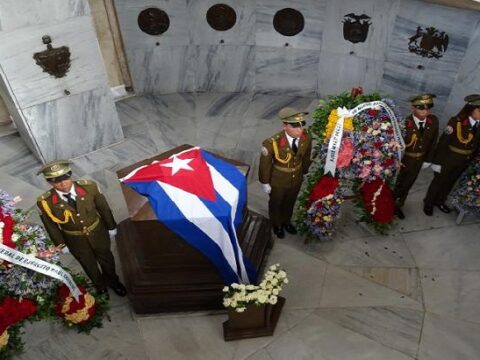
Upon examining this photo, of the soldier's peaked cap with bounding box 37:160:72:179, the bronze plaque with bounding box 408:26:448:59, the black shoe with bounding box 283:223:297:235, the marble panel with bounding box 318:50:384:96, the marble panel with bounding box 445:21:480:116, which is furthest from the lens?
the marble panel with bounding box 318:50:384:96

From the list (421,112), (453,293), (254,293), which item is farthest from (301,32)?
(254,293)

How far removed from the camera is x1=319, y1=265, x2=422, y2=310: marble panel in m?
4.18

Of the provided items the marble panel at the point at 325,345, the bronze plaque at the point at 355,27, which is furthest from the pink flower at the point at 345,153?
the bronze plaque at the point at 355,27

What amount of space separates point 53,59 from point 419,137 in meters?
4.54

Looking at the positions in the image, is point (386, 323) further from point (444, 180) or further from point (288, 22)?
point (288, 22)

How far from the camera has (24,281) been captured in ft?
10.3

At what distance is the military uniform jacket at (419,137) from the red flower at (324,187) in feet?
3.15

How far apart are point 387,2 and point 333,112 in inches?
112

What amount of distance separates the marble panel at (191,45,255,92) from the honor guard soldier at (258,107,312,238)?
3.27 m

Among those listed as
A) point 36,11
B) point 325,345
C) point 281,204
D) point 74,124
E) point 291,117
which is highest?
point 36,11

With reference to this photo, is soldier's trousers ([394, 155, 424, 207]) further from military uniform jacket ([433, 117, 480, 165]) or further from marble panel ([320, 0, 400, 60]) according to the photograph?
marble panel ([320, 0, 400, 60])

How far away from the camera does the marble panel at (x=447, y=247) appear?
455 centimetres

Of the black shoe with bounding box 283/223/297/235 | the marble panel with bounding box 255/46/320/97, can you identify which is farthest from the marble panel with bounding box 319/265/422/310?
the marble panel with bounding box 255/46/320/97

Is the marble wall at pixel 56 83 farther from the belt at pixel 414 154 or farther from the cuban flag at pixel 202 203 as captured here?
the belt at pixel 414 154
